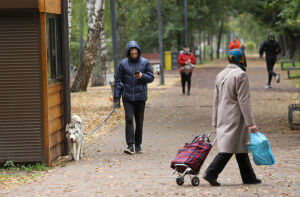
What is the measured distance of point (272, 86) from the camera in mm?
26844

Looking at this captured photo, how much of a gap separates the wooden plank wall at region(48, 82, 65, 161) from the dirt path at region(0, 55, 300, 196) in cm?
43

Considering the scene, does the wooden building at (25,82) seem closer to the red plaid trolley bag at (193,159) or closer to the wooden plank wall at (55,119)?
→ the wooden plank wall at (55,119)

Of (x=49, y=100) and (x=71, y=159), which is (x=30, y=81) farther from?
(x=71, y=159)

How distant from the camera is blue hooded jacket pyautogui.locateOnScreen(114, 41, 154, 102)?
10.9 meters

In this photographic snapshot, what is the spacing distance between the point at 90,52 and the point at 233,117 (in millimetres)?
19021

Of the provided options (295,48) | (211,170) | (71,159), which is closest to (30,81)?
(71,159)

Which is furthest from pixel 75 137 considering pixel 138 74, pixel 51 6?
pixel 51 6

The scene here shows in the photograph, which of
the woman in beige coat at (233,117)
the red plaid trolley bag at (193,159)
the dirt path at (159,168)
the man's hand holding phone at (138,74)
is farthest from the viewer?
the man's hand holding phone at (138,74)

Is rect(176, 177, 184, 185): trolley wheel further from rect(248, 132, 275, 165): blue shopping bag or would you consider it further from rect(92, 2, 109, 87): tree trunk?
rect(92, 2, 109, 87): tree trunk

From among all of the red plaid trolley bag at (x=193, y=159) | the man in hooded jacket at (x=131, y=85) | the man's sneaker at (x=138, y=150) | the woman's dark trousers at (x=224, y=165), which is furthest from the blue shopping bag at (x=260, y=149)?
the man's sneaker at (x=138, y=150)

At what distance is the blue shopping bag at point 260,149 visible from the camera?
748 centimetres

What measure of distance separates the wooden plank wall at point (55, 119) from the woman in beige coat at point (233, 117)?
312 centimetres

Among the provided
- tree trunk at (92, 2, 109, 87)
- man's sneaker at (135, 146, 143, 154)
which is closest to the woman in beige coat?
man's sneaker at (135, 146, 143, 154)

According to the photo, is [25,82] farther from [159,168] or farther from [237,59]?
[237,59]
